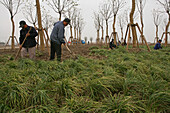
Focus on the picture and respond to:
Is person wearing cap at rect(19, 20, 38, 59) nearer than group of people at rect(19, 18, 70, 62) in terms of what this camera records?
No

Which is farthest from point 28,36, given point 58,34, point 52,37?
point 58,34

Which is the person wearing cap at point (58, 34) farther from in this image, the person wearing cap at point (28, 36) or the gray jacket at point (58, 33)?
the person wearing cap at point (28, 36)

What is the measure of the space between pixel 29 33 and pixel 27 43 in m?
0.45

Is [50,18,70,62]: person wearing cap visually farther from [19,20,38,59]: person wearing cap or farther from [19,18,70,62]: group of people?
[19,20,38,59]: person wearing cap

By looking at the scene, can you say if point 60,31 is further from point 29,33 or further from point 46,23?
point 46,23

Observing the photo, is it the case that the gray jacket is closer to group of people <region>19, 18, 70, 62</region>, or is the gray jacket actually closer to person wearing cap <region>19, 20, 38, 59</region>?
group of people <region>19, 18, 70, 62</region>

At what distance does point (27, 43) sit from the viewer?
486cm

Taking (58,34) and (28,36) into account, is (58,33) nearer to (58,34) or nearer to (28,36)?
(58,34)

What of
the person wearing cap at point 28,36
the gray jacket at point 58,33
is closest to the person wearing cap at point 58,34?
the gray jacket at point 58,33

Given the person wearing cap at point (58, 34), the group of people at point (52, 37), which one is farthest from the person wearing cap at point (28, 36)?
the person wearing cap at point (58, 34)

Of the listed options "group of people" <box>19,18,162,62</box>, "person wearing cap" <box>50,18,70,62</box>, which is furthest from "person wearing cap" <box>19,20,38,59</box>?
"person wearing cap" <box>50,18,70,62</box>

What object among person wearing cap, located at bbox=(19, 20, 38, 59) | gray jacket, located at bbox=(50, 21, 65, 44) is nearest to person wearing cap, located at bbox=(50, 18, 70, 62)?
gray jacket, located at bbox=(50, 21, 65, 44)

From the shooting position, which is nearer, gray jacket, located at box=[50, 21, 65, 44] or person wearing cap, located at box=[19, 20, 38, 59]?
gray jacket, located at box=[50, 21, 65, 44]

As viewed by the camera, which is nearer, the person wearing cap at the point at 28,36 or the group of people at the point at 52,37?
the group of people at the point at 52,37
